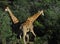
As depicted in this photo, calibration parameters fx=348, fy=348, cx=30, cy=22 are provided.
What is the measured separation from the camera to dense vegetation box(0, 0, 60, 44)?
8.52m

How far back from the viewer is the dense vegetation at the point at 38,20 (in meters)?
8.52

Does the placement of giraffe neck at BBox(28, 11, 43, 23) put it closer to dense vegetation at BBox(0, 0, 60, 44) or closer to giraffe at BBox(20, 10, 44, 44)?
giraffe at BBox(20, 10, 44, 44)

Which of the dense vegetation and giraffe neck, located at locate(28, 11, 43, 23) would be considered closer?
the dense vegetation

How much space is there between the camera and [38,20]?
931cm

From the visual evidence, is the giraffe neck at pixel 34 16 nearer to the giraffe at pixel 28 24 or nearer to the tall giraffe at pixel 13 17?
the giraffe at pixel 28 24

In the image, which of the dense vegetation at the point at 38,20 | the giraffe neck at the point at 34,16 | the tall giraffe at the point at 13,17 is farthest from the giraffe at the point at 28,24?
the tall giraffe at the point at 13,17

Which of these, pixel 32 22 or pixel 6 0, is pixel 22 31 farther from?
pixel 6 0

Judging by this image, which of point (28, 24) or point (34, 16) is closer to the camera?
point (28, 24)

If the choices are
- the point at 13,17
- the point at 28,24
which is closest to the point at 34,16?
the point at 28,24

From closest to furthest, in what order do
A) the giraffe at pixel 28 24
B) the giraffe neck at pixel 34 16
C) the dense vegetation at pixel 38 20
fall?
the dense vegetation at pixel 38 20, the giraffe at pixel 28 24, the giraffe neck at pixel 34 16

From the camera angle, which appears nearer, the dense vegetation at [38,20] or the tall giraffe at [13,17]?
the dense vegetation at [38,20]

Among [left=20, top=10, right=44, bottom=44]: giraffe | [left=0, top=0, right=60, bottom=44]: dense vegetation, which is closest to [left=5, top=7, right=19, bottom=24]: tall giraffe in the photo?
[left=0, top=0, right=60, bottom=44]: dense vegetation

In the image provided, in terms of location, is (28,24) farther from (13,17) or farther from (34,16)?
(13,17)

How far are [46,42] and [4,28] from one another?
111 cm
